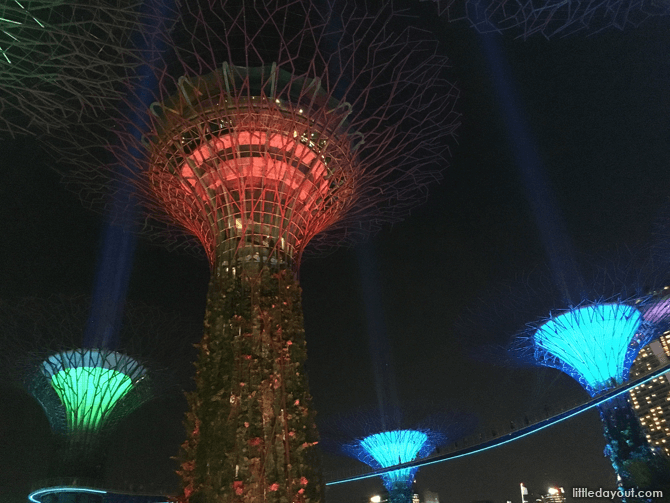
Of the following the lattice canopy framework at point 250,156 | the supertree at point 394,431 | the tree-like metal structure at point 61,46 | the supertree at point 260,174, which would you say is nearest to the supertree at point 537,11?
the supertree at point 260,174

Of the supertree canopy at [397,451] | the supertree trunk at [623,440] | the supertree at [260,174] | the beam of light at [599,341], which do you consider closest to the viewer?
the supertree at [260,174]

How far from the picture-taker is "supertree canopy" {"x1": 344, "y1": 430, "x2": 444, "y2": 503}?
32438 millimetres

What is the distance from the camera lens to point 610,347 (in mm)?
21047

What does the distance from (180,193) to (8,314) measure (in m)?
17.3

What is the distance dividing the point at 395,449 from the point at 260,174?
27.2 metres

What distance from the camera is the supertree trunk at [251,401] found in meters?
8.36

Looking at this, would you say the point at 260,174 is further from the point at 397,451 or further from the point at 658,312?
the point at 397,451

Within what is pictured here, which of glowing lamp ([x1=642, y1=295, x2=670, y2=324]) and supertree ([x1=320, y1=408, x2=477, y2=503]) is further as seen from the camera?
supertree ([x1=320, y1=408, x2=477, y2=503])

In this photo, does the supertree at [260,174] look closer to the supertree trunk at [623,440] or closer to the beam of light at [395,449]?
the supertree trunk at [623,440]

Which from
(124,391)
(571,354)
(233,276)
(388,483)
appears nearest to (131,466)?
(124,391)

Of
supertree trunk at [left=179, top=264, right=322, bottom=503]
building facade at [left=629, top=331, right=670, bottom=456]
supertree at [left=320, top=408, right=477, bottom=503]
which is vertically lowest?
supertree trunk at [left=179, top=264, right=322, bottom=503]

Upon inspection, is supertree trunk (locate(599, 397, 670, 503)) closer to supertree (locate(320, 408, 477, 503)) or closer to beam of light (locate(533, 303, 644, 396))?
beam of light (locate(533, 303, 644, 396))

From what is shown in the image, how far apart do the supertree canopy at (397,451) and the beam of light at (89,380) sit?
53.2 ft

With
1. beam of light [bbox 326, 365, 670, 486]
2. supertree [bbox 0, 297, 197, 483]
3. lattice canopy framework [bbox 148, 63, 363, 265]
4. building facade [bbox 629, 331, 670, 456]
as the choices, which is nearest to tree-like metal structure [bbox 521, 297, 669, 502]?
beam of light [bbox 326, 365, 670, 486]
